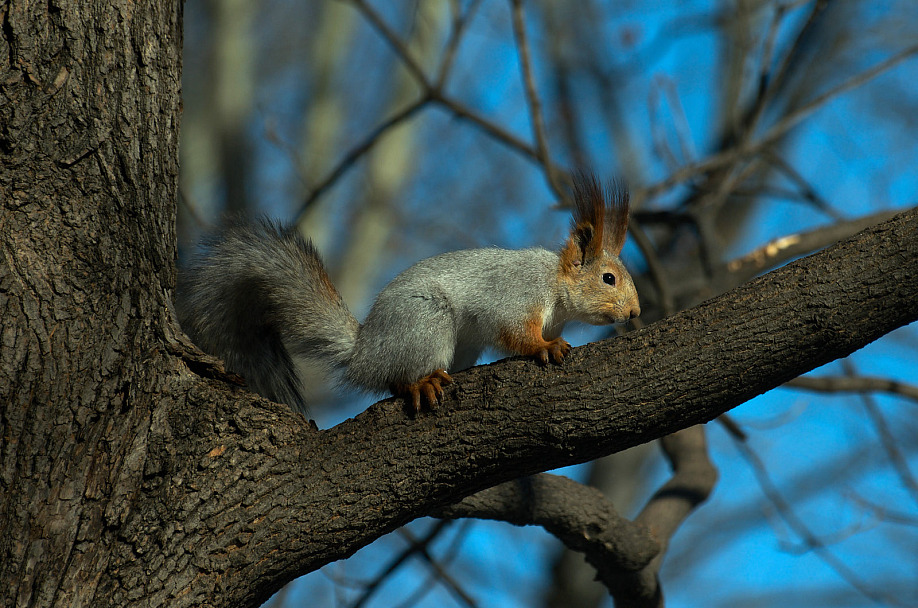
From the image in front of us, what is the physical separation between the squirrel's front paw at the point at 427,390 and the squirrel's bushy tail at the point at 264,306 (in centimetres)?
49

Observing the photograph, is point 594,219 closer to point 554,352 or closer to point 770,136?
point 554,352

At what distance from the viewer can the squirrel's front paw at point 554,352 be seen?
214 cm

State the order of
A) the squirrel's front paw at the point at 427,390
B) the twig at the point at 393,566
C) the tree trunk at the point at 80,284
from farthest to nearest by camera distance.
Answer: the twig at the point at 393,566, the squirrel's front paw at the point at 427,390, the tree trunk at the point at 80,284

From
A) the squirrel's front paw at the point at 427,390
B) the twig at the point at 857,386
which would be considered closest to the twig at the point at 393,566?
the squirrel's front paw at the point at 427,390

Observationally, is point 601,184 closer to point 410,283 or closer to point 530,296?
point 530,296

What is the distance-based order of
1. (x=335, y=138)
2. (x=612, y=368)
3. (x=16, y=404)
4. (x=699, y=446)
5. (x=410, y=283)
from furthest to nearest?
(x=335, y=138) → (x=699, y=446) → (x=410, y=283) → (x=612, y=368) → (x=16, y=404)

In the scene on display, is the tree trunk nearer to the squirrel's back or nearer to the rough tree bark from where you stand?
the rough tree bark

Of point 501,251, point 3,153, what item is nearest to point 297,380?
point 501,251

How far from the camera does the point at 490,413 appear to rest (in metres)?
1.97

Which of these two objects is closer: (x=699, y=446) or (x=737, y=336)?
(x=737, y=336)

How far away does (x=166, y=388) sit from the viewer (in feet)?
6.35

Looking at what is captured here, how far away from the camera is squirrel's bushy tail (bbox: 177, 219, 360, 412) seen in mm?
2584

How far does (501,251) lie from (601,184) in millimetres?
418

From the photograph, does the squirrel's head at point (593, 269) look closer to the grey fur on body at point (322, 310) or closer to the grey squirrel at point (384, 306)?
the grey squirrel at point (384, 306)
